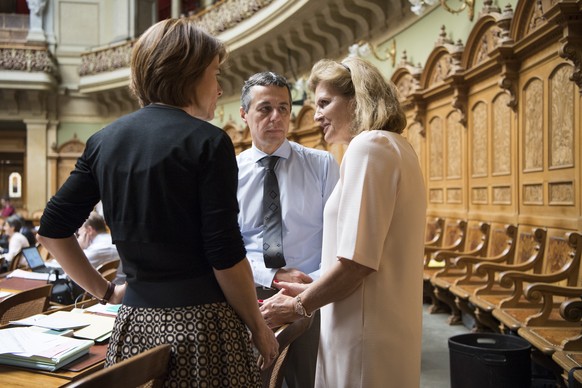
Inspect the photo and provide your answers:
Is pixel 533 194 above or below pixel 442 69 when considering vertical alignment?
below

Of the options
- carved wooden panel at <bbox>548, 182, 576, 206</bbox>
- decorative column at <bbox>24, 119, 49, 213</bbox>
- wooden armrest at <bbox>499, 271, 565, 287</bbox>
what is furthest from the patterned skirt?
decorative column at <bbox>24, 119, 49, 213</bbox>

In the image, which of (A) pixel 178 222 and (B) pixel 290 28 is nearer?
(A) pixel 178 222

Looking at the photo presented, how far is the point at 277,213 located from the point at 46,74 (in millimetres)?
17109

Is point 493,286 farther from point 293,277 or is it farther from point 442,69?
point 293,277

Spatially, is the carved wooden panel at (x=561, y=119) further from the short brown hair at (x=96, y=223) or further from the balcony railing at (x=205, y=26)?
the balcony railing at (x=205, y=26)

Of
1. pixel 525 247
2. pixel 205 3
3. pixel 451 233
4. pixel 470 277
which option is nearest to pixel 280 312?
pixel 470 277

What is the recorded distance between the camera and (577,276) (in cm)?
396

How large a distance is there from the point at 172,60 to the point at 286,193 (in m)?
1.06

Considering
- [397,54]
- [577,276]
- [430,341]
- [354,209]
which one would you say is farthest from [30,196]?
[354,209]

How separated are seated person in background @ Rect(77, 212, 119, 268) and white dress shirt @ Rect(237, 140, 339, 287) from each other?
2.76 meters

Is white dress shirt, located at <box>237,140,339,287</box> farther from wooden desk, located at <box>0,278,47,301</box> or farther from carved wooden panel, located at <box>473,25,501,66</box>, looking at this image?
carved wooden panel, located at <box>473,25,501,66</box>

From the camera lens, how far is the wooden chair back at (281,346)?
5.24 ft

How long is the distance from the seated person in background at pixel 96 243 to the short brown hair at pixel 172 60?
11.9ft

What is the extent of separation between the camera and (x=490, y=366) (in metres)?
3.25
